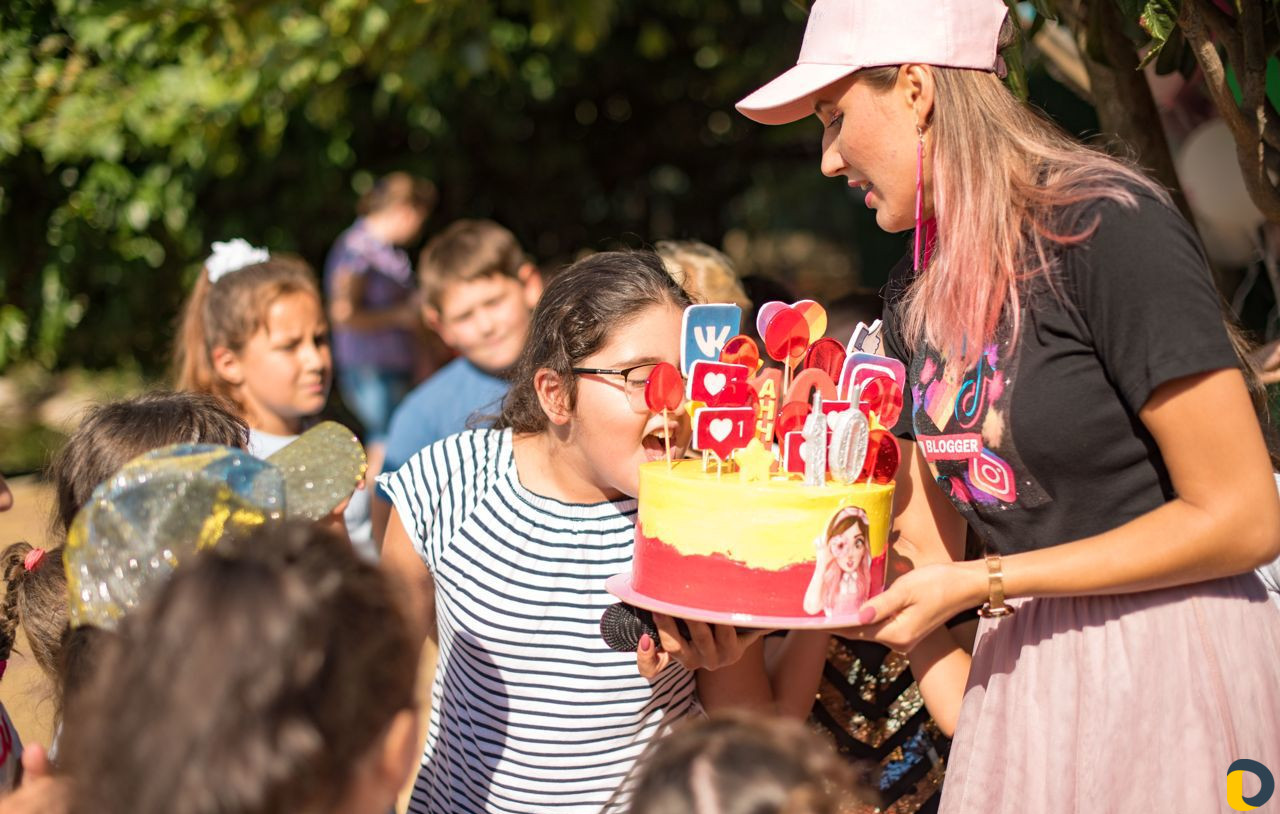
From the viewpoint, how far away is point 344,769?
1.30 meters

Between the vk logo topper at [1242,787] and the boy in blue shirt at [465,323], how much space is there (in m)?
2.91

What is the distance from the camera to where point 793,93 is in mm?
1822

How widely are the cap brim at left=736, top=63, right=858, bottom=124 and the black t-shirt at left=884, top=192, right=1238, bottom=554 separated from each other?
1.32ft

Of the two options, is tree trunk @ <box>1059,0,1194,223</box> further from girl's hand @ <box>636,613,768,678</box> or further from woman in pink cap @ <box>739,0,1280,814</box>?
girl's hand @ <box>636,613,768,678</box>

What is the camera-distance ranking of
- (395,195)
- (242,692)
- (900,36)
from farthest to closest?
(395,195) < (900,36) < (242,692)

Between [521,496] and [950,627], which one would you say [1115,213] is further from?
[521,496]

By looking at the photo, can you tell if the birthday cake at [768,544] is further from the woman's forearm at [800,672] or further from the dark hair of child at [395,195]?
the dark hair of child at [395,195]

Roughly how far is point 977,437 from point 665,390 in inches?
18.1

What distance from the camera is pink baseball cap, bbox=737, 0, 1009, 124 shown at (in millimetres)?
1733

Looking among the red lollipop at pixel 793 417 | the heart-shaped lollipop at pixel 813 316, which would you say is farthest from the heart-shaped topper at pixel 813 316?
the red lollipop at pixel 793 417

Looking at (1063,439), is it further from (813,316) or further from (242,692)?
(242,692)

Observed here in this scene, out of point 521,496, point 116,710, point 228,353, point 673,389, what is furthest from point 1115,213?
point 228,353

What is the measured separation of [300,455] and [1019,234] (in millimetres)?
1074

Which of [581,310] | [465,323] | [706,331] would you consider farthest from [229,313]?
[706,331]
